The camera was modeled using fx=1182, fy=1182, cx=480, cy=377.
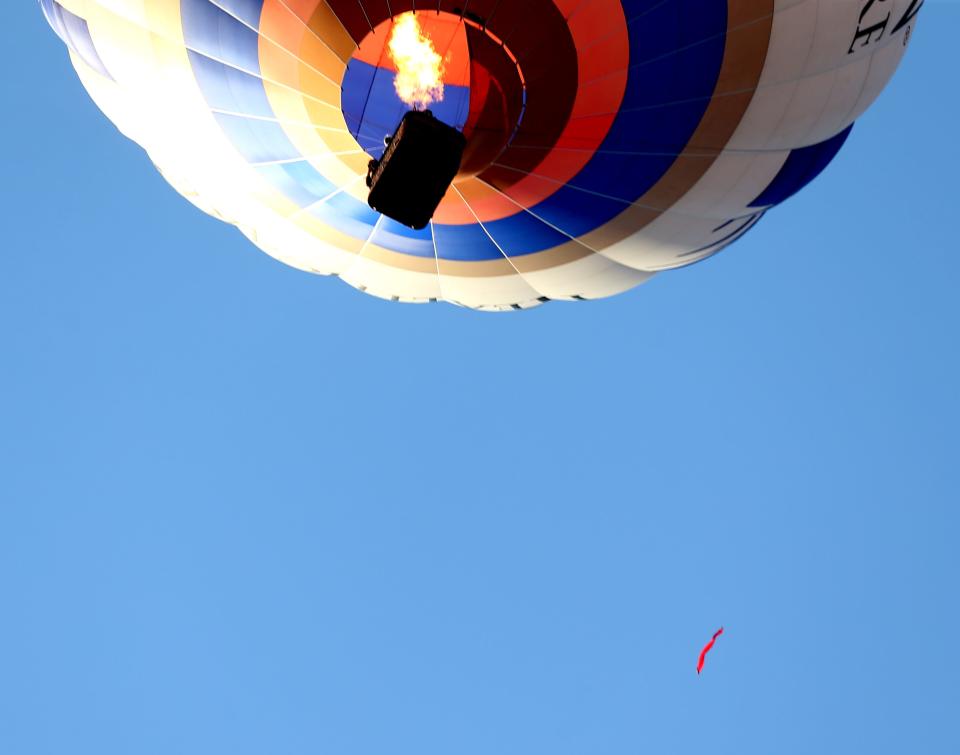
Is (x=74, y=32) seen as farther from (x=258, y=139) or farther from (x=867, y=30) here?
(x=867, y=30)

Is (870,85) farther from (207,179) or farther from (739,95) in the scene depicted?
(207,179)

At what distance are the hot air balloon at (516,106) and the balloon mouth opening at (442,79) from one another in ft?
A: 0.04

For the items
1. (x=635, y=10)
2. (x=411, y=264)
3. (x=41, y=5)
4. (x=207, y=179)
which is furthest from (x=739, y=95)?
(x=41, y=5)

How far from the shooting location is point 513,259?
29.8 feet

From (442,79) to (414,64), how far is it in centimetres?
21

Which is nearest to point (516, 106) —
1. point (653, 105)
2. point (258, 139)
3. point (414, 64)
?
point (414, 64)

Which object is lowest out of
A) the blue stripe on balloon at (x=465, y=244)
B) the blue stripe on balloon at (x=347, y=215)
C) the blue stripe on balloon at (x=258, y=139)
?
the blue stripe on balloon at (x=465, y=244)

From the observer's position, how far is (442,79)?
775 centimetres

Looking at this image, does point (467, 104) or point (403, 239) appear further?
point (403, 239)

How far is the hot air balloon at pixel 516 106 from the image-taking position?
24.5ft

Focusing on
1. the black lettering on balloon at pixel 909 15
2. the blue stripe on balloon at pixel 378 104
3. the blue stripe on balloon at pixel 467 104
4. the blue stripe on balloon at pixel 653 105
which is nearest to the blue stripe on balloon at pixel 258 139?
the blue stripe on balloon at pixel 467 104

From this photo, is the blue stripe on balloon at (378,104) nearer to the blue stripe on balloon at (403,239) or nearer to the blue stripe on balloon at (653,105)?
the blue stripe on balloon at (653,105)

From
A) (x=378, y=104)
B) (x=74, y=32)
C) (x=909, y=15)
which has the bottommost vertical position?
(x=378, y=104)

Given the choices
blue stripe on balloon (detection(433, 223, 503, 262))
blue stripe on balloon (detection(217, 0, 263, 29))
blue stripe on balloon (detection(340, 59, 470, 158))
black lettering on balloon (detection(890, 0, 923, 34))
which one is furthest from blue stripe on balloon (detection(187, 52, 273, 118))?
black lettering on balloon (detection(890, 0, 923, 34))
